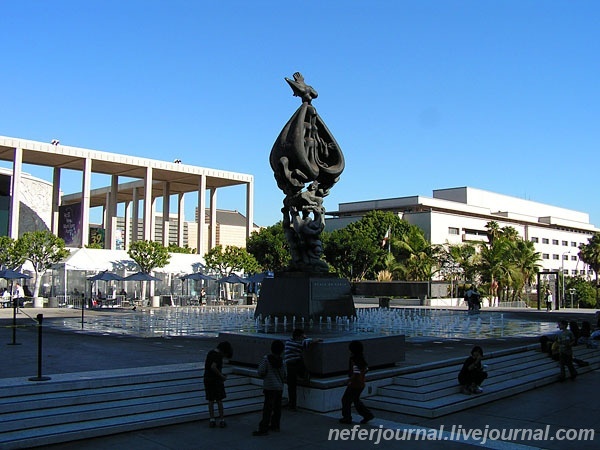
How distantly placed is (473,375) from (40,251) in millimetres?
36152

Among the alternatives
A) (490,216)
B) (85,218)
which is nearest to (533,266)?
(490,216)

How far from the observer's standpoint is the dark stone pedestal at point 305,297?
16547 mm

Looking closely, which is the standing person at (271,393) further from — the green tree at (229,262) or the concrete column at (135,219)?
the concrete column at (135,219)

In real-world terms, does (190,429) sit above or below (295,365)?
below

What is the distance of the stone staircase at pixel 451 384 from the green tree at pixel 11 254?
114 feet

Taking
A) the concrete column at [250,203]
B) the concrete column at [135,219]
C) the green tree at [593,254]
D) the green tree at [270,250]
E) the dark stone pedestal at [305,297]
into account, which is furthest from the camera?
the green tree at [593,254]

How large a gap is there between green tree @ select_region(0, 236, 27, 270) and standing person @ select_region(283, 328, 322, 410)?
34.7 metres

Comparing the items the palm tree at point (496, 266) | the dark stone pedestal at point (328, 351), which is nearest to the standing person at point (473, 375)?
the dark stone pedestal at point (328, 351)

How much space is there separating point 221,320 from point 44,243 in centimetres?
1906

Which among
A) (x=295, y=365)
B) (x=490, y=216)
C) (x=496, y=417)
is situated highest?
(x=490, y=216)

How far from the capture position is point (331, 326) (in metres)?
15.6

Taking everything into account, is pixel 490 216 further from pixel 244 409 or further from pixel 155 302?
pixel 244 409

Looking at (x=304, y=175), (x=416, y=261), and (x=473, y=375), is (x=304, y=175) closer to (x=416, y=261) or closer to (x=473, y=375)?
(x=473, y=375)
